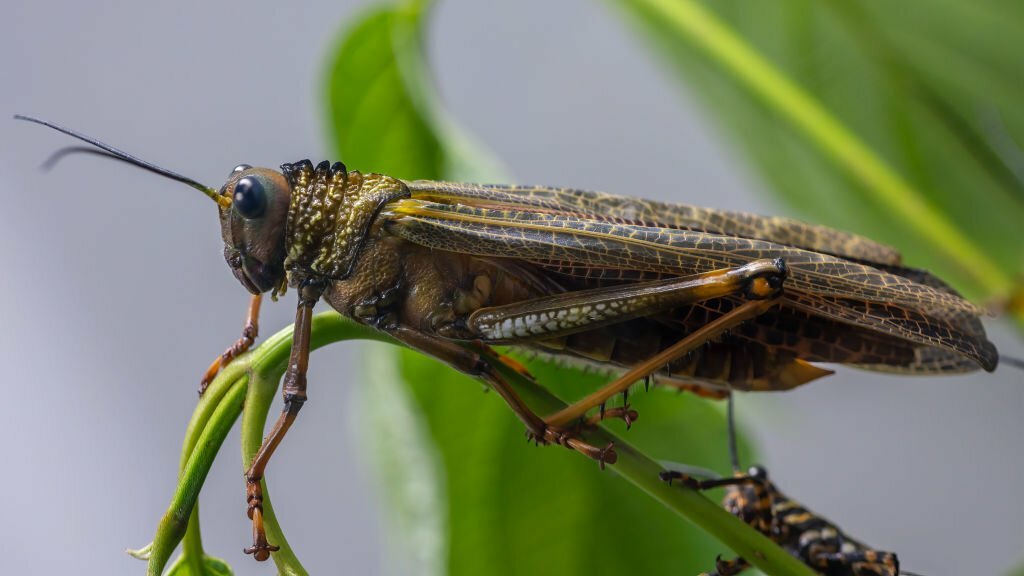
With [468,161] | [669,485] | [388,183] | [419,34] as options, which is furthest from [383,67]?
[669,485]

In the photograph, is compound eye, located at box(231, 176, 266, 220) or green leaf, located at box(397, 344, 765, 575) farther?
green leaf, located at box(397, 344, 765, 575)

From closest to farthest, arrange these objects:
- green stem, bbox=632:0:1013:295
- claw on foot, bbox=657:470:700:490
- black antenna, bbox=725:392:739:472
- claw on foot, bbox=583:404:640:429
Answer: claw on foot, bbox=657:470:700:490 → claw on foot, bbox=583:404:640:429 → black antenna, bbox=725:392:739:472 → green stem, bbox=632:0:1013:295

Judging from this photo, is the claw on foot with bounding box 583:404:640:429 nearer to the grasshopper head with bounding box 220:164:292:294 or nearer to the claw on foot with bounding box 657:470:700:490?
the claw on foot with bounding box 657:470:700:490

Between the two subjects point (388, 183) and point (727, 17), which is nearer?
point (388, 183)

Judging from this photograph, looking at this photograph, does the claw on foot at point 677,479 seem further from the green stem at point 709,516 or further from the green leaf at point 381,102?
the green leaf at point 381,102

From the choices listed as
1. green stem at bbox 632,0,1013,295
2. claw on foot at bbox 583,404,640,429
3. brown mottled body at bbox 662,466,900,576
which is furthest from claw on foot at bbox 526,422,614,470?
green stem at bbox 632,0,1013,295

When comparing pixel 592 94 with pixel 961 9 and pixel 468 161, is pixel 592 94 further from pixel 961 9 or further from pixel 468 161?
pixel 468 161

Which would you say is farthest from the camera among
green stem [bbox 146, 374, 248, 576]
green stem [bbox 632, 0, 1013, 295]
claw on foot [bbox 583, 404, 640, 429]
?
green stem [bbox 632, 0, 1013, 295]
